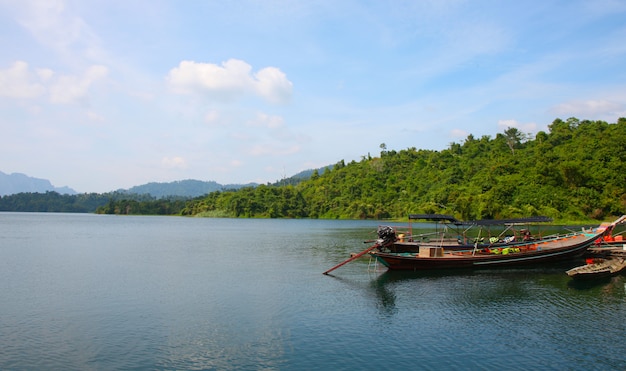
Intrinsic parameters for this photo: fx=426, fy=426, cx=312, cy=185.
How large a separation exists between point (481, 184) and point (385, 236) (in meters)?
90.3

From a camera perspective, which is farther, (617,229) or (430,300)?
(617,229)

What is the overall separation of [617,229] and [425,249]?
5620 centimetres

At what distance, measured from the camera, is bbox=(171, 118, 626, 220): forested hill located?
333ft

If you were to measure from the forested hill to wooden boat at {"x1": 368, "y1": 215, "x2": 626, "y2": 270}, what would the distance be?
6582cm

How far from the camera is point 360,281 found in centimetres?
3188

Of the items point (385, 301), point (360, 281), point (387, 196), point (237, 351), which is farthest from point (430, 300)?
point (387, 196)

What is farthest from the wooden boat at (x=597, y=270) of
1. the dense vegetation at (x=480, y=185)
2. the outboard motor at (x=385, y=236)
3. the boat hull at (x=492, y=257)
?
the dense vegetation at (x=480, y=185)

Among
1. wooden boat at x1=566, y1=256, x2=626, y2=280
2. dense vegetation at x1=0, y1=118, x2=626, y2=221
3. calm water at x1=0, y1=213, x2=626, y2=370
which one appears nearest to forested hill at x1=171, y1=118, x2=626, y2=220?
dense vegetation at x1=0, y1=118, x2=626, y2=221

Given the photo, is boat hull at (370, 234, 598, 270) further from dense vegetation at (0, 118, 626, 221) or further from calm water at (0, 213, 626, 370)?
dense vegetation at (0, 118, 626, 221)

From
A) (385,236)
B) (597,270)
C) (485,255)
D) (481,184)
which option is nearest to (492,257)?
(485,255)

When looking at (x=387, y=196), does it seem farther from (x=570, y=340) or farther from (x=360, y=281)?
(x=570, y=340)

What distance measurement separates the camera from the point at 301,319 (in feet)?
71.0

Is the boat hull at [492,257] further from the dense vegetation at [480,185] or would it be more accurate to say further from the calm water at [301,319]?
the dense vegetation at [480,185]

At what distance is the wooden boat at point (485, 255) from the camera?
114 ft
